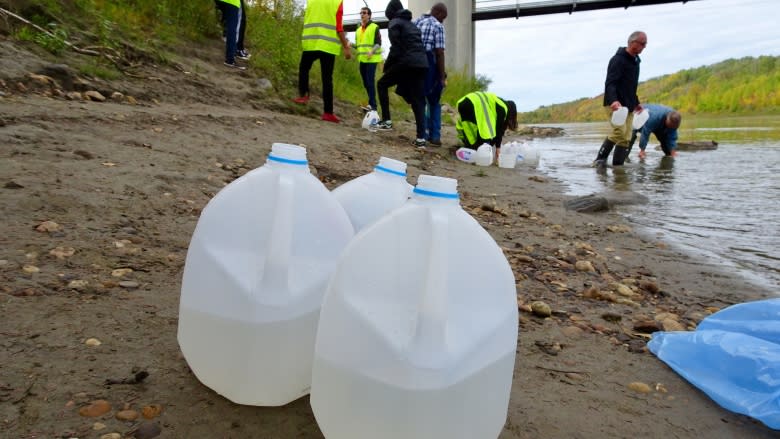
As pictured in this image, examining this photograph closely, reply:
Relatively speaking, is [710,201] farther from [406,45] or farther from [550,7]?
[550,7]

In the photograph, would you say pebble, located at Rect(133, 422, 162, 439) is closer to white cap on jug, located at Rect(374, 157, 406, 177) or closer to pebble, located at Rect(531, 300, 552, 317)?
white cap on jug, located at Rect(374, 157, 406, 177)

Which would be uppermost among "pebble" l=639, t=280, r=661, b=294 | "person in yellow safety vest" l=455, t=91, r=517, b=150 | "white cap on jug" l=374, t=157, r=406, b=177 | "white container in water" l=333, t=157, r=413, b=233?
"person in yellow safety vest" l=455, t=91, r=517, b=150

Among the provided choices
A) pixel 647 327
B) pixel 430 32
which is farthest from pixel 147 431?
pixel 430 32

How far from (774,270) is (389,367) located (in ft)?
9.67

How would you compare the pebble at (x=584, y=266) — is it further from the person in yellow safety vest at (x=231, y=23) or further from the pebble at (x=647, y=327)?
the person in yellow safety vest at (x=231, y=23)

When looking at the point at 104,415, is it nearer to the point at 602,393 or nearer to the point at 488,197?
the point at 602,393

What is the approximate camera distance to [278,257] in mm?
1053

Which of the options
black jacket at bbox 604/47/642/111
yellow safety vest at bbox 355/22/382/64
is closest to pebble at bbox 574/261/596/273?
black jacket at bbox 604/47/642/111

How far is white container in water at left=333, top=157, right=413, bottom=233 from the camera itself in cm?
146

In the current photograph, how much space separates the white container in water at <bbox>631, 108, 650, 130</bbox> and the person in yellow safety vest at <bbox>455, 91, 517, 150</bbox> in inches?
84.0

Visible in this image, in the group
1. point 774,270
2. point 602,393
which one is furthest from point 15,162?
point 774,270

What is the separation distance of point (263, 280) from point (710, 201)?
5.13 meters

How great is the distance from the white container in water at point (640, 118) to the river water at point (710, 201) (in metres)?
0.63

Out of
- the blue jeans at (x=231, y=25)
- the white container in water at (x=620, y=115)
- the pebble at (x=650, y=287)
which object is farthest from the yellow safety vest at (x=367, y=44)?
the pebble at (x=650, y=287)
